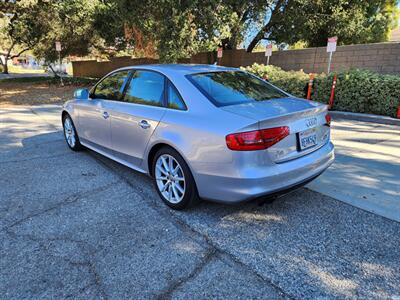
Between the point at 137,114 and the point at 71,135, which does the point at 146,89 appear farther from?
the point at 71,135

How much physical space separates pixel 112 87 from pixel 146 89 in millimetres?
944

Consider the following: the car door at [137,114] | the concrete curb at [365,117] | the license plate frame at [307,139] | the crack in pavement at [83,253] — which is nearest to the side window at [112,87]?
the car door at [137,114]

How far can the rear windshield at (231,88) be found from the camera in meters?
3.41

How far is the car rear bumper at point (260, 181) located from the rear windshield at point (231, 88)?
806mm

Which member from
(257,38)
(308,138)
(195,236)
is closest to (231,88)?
(308,138)

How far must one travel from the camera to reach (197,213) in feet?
11.5

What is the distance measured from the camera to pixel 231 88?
12.0 feet

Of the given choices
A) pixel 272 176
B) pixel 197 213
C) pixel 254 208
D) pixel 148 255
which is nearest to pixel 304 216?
pixel 254 208

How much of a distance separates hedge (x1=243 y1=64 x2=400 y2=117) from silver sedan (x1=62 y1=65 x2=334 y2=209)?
6.32 meters

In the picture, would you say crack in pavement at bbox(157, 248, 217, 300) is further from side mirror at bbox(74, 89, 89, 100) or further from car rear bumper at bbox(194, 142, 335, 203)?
side mirror at bbox(74, 89, 89, 100)

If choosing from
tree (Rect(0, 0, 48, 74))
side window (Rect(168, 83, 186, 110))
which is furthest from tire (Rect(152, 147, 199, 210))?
tree (Rect(0, 0, 48, 74))

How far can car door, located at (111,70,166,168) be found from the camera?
3732 millimetres

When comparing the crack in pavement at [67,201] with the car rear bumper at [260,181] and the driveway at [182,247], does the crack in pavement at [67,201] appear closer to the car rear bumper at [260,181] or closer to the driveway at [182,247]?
the driveway at [182,247]

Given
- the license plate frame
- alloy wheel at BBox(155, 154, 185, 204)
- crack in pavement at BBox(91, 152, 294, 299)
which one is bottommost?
crack in pavement at BBox(91, 152, 294, 299)
